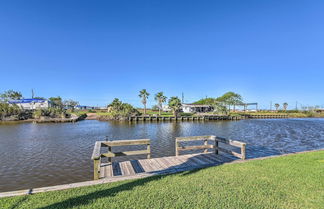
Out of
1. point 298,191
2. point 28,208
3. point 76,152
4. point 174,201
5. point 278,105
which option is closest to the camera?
point 28,208

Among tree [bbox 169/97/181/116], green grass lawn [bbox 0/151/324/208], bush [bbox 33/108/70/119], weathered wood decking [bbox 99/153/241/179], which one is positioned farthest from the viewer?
tree [bbox 169/97/181/116]

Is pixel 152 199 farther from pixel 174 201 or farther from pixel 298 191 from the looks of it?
pixel 298 191

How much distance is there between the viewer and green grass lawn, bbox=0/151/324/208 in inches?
133

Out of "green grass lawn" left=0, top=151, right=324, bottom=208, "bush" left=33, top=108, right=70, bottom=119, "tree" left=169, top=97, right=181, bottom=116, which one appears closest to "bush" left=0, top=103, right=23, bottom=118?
"bush" left=33, top=108, right=70, bottom=119

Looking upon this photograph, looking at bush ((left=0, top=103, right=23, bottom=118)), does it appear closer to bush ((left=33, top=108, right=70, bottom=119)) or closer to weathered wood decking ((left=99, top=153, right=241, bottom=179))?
bush ((left=33, top=108, right=70, bottom=119))

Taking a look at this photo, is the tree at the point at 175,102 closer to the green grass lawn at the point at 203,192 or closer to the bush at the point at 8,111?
the bush at the point at 8,111

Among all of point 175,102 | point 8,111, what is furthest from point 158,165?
point 8,111

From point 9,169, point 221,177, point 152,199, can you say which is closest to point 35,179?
point 9,169

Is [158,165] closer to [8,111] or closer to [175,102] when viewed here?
[175,102]

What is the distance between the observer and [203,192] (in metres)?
3.86

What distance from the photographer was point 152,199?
356cm

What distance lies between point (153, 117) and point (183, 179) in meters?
38.4

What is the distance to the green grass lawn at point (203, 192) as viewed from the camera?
3375mm

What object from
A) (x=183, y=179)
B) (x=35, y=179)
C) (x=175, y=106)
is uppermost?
(x=175, y=106)
